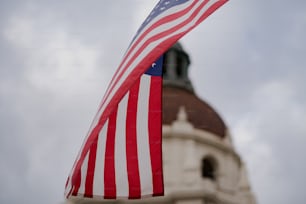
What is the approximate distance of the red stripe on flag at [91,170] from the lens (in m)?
4.86

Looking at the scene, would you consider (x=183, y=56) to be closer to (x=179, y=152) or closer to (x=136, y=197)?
(x=179, y=152)

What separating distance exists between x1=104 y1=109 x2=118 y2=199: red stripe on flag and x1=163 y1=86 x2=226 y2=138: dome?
15509 mm

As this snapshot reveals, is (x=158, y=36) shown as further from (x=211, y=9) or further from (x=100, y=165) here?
(x=100, y=165)

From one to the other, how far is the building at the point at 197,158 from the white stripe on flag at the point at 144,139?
13.5 m

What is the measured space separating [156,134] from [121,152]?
0.38 meters

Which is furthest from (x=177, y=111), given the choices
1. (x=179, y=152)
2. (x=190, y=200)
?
(x=190, y=200)

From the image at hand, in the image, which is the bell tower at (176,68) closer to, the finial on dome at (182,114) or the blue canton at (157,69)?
the finial on dome at (182,114)

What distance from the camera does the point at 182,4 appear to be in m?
4.82

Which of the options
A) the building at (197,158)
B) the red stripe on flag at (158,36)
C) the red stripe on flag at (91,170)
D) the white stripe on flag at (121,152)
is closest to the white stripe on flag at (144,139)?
the white stripe on flag at (121,152)

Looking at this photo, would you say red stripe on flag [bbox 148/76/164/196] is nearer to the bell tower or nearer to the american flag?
the american flag

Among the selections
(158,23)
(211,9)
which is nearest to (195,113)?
(158,23)

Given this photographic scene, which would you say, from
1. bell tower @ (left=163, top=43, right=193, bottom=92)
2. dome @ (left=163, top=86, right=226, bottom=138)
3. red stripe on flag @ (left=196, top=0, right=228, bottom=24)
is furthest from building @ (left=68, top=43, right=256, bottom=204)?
red stripe on flag @ (left=196, top=0, right=228, bottom=24)

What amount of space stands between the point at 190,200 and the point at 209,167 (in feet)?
9.84

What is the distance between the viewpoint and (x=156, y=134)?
4902 mm
